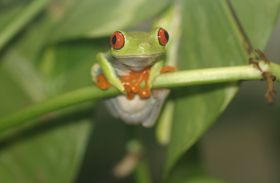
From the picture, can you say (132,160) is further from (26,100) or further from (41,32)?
(41,32)

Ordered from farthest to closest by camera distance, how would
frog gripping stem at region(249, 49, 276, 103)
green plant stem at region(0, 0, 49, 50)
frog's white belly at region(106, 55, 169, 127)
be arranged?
1. green plant stem at region(0, 0, 49, 50)
2. frog's white belly at region(106, 55, 169, 127)
3. frog gripping stem at region(249, 49, 276, 103)

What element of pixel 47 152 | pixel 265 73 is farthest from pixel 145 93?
pixel 47 152

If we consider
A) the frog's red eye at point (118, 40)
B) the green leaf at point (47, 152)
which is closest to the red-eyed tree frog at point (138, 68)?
the frog's red eye at point (118, 40)

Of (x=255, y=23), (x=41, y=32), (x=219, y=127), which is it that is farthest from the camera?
(x=219, y=127)

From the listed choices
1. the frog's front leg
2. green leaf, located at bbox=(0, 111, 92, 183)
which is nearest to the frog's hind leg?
the frog's front leg

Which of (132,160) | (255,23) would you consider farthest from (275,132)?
(255,23)

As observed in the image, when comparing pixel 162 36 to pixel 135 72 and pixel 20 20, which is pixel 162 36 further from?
pixel 20 20

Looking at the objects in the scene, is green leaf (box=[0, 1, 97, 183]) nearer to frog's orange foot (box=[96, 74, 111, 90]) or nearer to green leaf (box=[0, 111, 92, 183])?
green leaf (box=[0, 111, 92, 183])

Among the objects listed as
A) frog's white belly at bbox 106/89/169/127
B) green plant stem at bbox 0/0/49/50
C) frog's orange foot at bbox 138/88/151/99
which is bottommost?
frog's white belly at bbox 106/89/169/127
